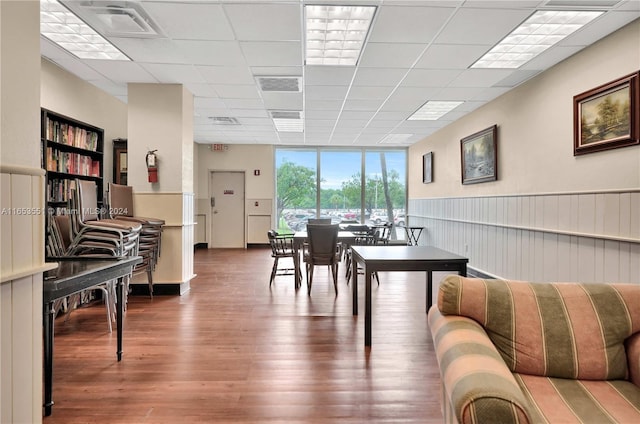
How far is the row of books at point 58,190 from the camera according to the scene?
4319 mm

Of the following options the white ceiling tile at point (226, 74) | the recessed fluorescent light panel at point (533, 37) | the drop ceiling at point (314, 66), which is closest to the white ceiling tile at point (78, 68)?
the drop ceiling at point (314, 66)

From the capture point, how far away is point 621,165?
3219mm

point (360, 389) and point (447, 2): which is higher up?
point (447, 2)

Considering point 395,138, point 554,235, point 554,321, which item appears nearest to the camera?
point 554,321

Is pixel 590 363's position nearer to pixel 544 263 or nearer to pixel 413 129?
pixel 544 263

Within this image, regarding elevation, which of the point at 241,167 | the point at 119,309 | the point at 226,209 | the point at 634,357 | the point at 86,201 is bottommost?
the point at 119,309

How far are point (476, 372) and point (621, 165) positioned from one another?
10.3 ft

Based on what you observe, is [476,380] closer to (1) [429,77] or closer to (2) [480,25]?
(2) [480,25]

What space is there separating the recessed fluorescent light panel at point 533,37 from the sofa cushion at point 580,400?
2.90m

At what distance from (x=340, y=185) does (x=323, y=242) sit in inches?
225

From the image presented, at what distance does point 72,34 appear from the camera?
3484mm

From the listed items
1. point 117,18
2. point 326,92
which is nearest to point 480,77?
point 326,92

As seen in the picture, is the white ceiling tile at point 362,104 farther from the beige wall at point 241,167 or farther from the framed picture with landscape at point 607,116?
the beige wall at point 241,167

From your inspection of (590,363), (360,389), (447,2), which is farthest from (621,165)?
(360,389)
